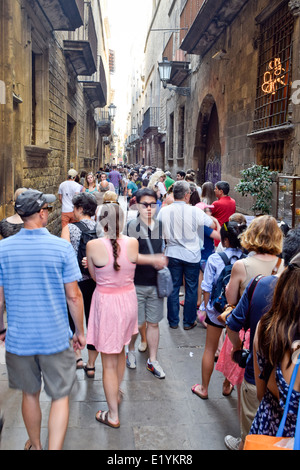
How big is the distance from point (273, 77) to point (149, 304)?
4.90 meters

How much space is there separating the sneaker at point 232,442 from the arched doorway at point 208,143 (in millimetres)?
9639

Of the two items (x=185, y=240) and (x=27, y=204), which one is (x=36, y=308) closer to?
(x=27, y=204)

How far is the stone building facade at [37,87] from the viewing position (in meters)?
5.99

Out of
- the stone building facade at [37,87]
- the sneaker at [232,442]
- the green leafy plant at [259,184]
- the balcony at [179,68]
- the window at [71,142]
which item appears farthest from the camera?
the balcony at [179,68]

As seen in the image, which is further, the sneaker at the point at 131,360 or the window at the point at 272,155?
the window at the point at 272,155

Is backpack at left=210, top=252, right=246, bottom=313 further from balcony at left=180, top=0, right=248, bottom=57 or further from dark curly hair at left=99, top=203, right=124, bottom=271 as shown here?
balcony at left=180, top=0, right=248, bottom=57

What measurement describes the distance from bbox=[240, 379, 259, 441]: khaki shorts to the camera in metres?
0.15

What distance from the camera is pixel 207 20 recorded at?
10.1 meters

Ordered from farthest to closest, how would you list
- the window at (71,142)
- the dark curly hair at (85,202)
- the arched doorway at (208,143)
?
1. the window at (71,142)
2. the arched doorway at (208,143)
3. the dark curly hair at (85,202)

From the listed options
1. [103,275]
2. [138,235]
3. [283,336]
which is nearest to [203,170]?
[138,235]

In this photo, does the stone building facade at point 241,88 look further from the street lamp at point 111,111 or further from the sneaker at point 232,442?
the street lamp at point 111,111

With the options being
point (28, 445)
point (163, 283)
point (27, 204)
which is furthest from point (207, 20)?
point (28, 445)

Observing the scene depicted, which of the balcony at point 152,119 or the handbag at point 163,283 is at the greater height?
the balcony at point 152,119

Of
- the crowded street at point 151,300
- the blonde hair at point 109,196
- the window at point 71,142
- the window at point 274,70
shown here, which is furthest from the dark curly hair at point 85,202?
the window at point 71,142
